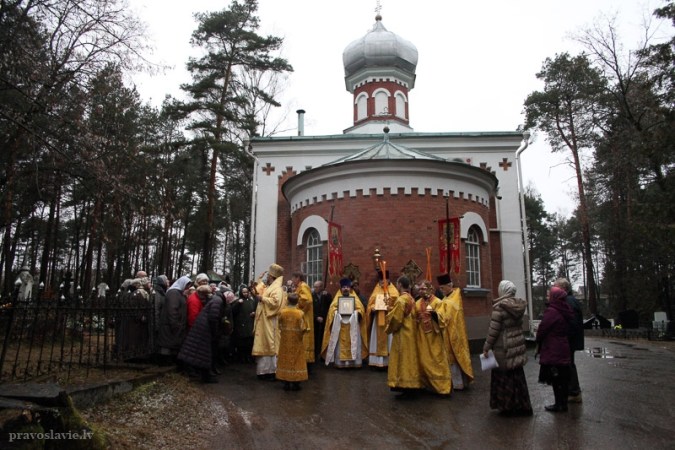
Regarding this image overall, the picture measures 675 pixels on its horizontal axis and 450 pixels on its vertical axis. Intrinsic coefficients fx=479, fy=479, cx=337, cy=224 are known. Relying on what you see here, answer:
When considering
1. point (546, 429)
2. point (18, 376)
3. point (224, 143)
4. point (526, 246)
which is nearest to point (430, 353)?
point (546, 429)

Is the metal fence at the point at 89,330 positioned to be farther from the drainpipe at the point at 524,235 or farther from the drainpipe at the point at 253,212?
the drainpipe at the point at 524,235

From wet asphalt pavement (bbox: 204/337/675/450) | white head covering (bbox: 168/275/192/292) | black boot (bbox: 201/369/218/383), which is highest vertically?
white head covering (bbox: 168/275/192/292)

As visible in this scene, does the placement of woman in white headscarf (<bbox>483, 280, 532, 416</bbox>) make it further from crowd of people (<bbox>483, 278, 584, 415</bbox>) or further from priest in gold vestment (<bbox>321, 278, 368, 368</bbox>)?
priest in gold vestment (<bbox>321, 278, 368, 368</bbox>)

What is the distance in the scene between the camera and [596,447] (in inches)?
189

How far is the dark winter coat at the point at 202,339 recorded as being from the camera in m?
7.56

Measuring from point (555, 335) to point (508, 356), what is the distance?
660mm

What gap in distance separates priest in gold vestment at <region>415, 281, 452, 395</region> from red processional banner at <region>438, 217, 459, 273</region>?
Result: 4801mm

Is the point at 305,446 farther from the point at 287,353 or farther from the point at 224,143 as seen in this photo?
the point at 224,143

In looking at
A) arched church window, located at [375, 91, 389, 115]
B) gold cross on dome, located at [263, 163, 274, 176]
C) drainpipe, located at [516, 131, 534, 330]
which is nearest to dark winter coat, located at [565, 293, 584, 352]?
drainpipe, located at [516, 131, 534, 330]

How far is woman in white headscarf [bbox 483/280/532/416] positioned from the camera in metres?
5.99

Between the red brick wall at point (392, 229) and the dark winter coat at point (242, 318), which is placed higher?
the red brick wall at point (392, 229)

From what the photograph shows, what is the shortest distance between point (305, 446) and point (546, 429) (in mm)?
2758

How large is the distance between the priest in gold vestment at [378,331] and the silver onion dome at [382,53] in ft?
47.8

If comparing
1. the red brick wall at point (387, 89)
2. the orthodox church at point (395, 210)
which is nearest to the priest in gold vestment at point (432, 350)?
the orthodox church at point (395, 210)
